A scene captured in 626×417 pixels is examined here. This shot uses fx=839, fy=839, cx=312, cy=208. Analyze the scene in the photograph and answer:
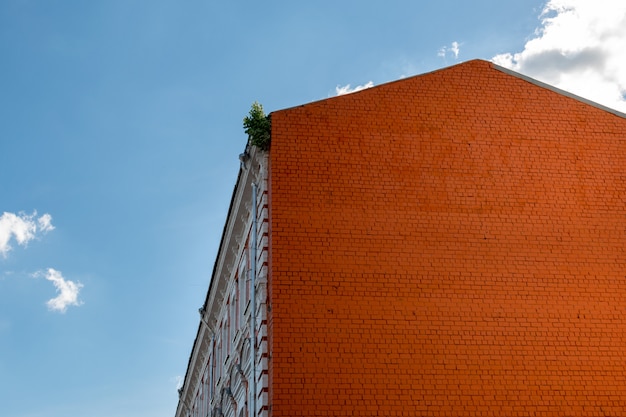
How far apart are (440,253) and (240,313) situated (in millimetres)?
6476

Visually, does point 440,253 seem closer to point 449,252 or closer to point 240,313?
point 449,252

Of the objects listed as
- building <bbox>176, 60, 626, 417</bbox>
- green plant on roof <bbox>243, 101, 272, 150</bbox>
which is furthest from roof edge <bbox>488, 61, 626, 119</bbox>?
green plant on roof <bbox>243, 101, 272, 150</bbox>

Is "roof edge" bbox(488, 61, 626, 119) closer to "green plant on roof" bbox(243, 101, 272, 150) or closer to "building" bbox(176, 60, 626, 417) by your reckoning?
"building" bbox(176, 60, 626, 417)

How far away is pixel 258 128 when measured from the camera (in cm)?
1800

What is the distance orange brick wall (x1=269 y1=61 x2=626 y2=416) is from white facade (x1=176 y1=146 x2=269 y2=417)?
636 mm

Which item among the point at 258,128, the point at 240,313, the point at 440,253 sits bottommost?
the point at 440,253

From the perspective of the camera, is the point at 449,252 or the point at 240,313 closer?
the point at 449,252

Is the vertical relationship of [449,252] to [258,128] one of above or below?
below

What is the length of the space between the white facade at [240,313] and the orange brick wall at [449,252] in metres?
0.64

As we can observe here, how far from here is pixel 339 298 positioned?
16297 millimetres

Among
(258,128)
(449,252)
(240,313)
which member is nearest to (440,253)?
(449,252)

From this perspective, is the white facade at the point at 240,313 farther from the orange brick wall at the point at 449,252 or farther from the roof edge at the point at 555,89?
the roof edge at the point at 555,89

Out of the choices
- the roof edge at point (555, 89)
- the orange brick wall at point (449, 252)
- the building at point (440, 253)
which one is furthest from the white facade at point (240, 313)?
the roof edge at point (555, 89)

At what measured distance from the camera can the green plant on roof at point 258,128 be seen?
17953mm
